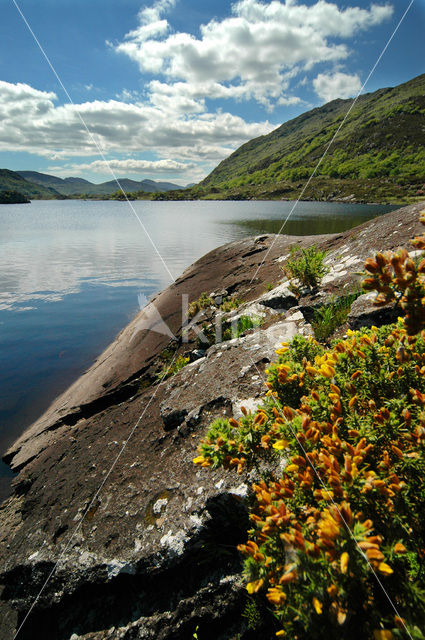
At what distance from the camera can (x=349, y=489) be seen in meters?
1.98

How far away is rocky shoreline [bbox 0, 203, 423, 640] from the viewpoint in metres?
3.17

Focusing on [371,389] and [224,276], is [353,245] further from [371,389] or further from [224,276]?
[371,389]

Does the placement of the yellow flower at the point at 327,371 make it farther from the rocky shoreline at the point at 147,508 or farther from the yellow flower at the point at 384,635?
the yellow flower at the point at 384,635

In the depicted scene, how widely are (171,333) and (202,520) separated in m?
7.33

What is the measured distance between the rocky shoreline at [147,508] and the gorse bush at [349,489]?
0.77m

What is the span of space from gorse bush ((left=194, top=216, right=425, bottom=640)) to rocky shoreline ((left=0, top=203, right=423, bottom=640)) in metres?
0.77

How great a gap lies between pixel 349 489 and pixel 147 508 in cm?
278

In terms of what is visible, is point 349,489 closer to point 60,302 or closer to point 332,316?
point 332,316

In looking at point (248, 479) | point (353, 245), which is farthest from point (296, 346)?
point (353, 245)

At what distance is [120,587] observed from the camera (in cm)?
A: 339

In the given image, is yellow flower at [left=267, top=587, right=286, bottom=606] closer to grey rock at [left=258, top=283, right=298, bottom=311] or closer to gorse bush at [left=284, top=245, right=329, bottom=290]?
grey rock at [left=258, top=283, right=298, bottom=311]

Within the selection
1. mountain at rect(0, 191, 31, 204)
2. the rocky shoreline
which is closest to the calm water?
the rocky shoreline

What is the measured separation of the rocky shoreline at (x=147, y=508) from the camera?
10.4ft

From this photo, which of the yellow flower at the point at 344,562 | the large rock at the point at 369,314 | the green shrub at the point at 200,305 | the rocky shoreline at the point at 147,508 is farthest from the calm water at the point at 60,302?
the large rock at the point at 369,314
